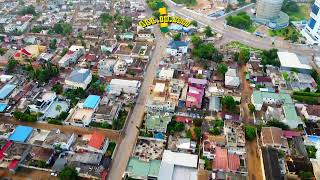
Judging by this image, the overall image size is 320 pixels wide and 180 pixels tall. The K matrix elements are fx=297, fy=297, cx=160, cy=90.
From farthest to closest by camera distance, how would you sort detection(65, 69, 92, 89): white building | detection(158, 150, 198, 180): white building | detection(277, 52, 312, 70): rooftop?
detection(277, 52, 312, 70): rooftop < detection(65, 69, 92, 89): white building < detection(158, 150, 198, 180): white building

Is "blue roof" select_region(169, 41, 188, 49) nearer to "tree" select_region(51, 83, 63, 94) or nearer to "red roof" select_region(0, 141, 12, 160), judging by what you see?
"tree" select_region(51, 83, 63, 94)

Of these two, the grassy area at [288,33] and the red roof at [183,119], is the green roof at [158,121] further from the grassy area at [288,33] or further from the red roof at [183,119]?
the grassy area at [288,33]

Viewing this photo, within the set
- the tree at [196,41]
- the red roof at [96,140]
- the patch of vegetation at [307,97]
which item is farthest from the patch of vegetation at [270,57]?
the red roof at [96,140]

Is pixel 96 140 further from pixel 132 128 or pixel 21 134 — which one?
pixel 21 134

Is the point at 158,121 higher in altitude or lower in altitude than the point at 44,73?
lower

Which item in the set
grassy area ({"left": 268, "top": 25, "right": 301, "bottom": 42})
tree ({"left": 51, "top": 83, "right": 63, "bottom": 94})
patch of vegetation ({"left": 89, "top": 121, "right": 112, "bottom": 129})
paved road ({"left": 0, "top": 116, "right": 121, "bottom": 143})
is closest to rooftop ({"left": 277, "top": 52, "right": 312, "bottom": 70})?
grassy area ({"left": 268, "top": 25, "right": 301, "bottom": 42})

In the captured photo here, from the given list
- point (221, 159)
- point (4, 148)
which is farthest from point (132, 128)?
point (4, 148)
